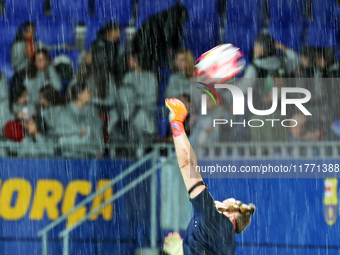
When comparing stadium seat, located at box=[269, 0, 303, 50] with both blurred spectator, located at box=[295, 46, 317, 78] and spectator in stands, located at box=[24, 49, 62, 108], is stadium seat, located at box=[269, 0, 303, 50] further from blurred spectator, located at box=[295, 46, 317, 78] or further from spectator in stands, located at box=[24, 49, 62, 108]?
spectator in stands, located at box=[24, 49, 62, 108]

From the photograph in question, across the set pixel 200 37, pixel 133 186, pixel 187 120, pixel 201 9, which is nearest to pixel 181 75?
pixel 187 120

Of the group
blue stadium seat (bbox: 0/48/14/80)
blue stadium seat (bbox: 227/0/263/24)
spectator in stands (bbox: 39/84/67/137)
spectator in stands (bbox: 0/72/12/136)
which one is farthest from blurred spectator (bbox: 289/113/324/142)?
blue stadium seat (bbox: 0/48/14/80)

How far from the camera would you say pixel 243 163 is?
16.2 ft

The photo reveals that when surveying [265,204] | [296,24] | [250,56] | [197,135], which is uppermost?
[296,24]

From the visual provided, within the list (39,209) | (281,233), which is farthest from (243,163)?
(39,209)

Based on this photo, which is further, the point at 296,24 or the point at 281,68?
the point at 296,24

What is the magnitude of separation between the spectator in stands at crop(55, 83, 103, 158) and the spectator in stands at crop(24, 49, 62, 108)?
1.31ft

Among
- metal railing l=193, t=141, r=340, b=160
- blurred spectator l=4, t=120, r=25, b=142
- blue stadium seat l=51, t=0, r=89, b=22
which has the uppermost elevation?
blue stadium seat l=51, t=0, r=89, b=22

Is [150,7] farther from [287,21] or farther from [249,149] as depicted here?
[249,149]

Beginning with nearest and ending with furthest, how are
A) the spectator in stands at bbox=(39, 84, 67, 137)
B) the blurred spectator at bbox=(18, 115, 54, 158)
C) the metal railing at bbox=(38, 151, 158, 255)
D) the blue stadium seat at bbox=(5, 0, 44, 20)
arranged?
the metal railing at bbox=(38, 151, 158, 255) → the blurred spectator at bbox=(18, 115, 54, 158) → the spectator in stands at bbox=(39, 84, 67, 137) → the blue stadium seat at bbox=(5, 0, 44, 20)

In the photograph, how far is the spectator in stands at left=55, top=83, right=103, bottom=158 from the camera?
5.20 metres

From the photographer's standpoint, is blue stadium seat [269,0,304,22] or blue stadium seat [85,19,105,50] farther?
blue stadium seat [85,19,105,50]

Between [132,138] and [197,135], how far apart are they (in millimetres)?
749

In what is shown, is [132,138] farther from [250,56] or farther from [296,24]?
[296,24]
